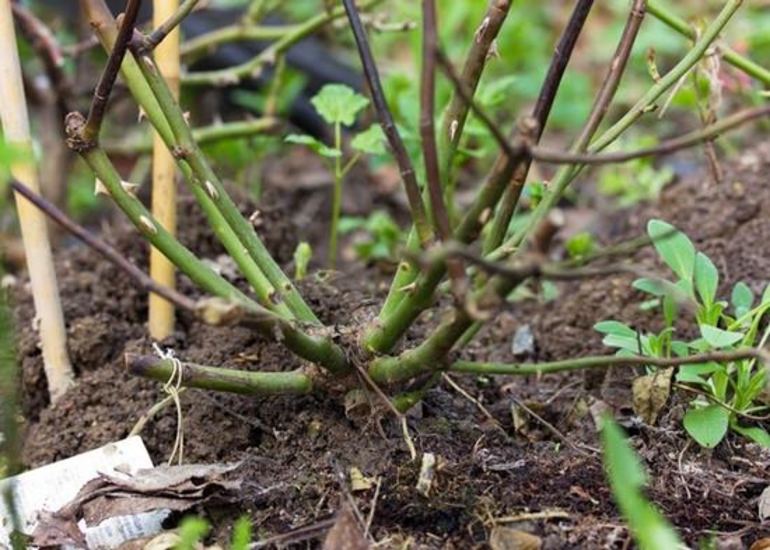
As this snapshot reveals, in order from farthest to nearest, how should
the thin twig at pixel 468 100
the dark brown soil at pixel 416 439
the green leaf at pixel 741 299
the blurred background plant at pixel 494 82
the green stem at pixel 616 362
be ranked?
the blurred background plant at pixel 494 82 → the green leaf at pixel 741 299 → the dark brown soil at pixel 416 439 → the green stem at pixel 616 362 → the thin twig at pixel 468 100

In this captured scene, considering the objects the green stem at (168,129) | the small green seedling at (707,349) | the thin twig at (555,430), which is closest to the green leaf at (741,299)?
the small green seedling at (707,349)

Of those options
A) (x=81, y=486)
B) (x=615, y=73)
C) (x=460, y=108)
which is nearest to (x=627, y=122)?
(x=615, y=73)

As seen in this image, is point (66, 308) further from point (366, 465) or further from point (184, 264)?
point (366, 465)

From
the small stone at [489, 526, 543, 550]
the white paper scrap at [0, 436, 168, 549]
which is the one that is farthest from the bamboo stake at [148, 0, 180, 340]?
the small stone at [489, 526, 543, 550]

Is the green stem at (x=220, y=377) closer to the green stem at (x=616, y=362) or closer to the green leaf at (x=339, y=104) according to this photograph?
the green stem at (x=616, y=362)

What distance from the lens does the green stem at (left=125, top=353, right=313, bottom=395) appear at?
4.41 ft

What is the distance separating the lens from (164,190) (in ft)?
5.89

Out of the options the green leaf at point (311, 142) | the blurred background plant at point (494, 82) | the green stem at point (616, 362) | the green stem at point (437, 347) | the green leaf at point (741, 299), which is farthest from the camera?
the blurred background plant at point (494, 82)

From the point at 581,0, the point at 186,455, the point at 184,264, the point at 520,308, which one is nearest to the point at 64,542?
the point at 186,455

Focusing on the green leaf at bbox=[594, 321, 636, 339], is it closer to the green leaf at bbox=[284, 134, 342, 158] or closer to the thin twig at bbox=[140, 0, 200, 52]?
the green leaf at bbox=[284, 134, 342, 158]

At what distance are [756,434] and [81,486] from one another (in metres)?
0.85

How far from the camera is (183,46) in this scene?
269cm

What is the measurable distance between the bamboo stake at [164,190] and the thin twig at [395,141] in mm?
490

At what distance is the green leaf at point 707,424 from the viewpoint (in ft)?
4.79
